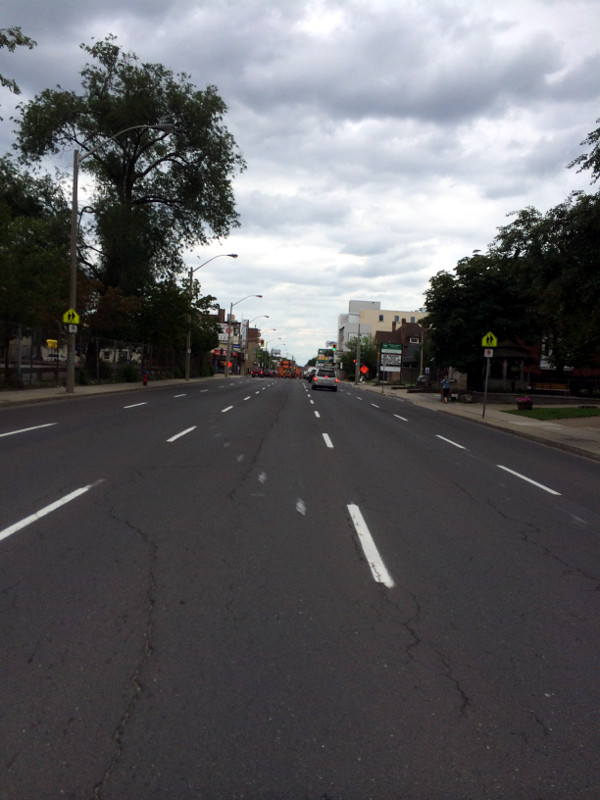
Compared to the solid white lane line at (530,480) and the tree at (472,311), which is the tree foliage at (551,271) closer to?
the tree at (472,311)

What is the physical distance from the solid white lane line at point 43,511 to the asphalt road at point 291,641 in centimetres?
5

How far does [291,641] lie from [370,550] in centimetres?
226

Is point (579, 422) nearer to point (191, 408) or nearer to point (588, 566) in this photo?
point (191, 408)

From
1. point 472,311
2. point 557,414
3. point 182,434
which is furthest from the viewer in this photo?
point 472,311

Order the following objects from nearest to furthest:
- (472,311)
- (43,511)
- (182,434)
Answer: (43,511) → (182,434) → (472,311)

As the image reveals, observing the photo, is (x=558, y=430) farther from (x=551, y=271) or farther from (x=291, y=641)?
(x=291, y=641)

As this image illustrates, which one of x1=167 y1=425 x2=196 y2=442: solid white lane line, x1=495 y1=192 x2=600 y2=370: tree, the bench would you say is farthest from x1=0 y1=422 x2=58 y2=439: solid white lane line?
the bench

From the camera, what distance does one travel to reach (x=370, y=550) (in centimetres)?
630

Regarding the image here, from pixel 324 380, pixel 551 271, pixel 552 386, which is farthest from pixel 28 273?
pixel 552 386

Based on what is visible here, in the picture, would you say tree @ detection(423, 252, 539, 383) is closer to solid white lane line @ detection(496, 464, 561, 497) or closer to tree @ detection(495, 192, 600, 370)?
tree @ detection(495, 192, 600, 370)

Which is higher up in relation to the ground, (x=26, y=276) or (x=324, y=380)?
(x=26, y=276)

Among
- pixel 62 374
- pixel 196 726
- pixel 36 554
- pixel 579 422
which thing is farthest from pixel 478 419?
pixel 196 726

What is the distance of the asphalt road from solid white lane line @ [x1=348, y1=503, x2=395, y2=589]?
0.13 feet

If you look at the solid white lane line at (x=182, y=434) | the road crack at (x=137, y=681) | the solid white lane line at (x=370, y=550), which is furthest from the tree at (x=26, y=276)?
the road crack at (x=137, y=681)
